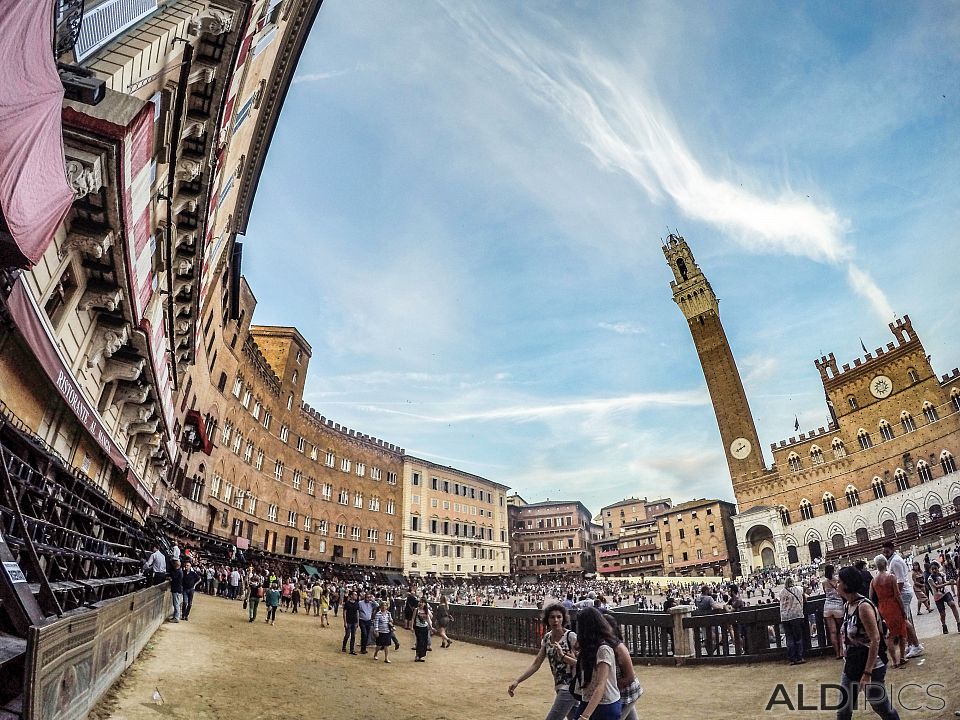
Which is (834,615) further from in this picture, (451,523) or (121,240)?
(451,523)

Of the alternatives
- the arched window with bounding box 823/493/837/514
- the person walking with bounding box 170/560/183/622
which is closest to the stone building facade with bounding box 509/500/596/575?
the arched window with bounding box 823/493/837/514

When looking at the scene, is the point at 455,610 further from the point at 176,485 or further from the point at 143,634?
the point at 176,485

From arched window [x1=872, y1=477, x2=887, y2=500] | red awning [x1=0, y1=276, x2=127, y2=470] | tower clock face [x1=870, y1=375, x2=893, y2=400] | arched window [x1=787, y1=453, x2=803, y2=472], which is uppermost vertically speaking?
tower clock face [x1=870, y1=375, x2=893, y2=400]

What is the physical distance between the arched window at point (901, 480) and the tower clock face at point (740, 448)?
43.8 feet

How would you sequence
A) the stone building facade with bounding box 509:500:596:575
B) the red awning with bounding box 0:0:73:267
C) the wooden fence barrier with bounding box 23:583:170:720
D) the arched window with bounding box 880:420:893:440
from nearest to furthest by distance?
1. the wooden fence barrier with bounding box 23:583:170:720
2. the red awning with bounding box 0:0:73:267
3. the arched window with bounding box 880:420:893:440
4. the stone building facade with bounding box 509:500:596:575

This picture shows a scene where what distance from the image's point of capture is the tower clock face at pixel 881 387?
47406 mm

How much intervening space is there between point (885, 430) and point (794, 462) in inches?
345

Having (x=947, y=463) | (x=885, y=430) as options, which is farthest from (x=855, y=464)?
(x=947, y=463)

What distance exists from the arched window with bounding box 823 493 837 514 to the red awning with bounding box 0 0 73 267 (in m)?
59.4

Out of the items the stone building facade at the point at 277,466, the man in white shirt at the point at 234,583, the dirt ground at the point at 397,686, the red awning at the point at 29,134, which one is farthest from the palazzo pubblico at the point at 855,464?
the red awning at the point at 29,134

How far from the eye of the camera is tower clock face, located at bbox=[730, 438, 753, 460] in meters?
55.8

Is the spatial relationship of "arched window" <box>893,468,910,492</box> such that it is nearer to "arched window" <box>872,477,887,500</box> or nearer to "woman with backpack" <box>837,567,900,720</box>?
"arched window" <box>872,477,887,500</box>

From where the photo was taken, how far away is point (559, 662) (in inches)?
194

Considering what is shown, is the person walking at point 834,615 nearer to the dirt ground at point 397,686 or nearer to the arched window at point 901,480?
the dirt ground at point 397,686
